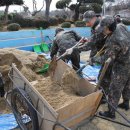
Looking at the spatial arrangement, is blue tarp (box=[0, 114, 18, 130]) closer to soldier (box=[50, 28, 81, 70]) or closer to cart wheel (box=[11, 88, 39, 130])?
cart wheel (box=[11, 88, 39, 130])

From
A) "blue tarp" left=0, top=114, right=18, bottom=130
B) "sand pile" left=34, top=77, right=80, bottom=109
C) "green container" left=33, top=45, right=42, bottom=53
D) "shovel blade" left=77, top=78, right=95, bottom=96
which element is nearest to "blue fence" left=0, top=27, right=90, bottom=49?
"green container" left=33, top=45, right=42, bottom=53

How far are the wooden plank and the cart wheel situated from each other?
1.25 feet

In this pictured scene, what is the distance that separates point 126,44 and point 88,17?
3.81 ft

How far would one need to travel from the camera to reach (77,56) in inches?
261

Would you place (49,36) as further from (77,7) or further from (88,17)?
(77,7)

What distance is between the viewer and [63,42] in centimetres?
617

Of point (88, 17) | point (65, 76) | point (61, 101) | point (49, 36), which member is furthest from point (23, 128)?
point (49, 36)

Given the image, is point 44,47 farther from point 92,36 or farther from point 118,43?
point 118,43

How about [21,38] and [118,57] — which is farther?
[21,38]

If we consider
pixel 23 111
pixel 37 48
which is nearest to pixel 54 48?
pixel 23 111

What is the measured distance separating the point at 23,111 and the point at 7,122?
2.24 feet

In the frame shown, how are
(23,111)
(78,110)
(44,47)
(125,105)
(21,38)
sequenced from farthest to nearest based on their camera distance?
(21,38)
(44,47)
(125,105)
(23,111)
(78,110)

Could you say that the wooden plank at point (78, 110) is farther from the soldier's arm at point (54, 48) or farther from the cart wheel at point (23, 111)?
the soldier's arm at point (54, 48)

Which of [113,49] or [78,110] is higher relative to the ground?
[113,49]
